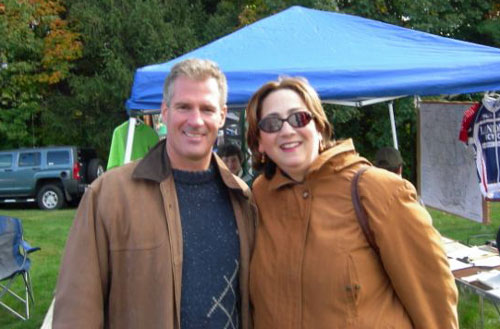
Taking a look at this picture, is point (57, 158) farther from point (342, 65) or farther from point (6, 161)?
point (342, 65)

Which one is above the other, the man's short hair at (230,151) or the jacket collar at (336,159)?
the jacket collar at (336,159)

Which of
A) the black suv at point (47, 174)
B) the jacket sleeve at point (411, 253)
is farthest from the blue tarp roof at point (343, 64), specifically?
the black suv at point (47, 174)

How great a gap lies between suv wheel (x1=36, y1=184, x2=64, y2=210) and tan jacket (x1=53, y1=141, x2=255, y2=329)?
12.9m

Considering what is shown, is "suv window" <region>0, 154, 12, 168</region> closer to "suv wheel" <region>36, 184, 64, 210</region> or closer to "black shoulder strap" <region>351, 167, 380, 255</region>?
"suv wheel" <region>36, 184, 64, 210</region>

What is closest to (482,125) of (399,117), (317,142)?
(317,142)

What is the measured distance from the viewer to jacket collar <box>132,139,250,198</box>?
1.83 meters

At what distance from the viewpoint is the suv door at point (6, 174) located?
14164mm

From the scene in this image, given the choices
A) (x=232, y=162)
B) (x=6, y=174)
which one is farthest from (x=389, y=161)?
(x=6, y=174)

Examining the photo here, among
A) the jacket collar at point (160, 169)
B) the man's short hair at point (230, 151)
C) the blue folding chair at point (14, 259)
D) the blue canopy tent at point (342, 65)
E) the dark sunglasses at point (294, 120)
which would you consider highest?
the blue canopy tent at point (342, 65)

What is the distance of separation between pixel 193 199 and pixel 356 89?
81.1 inches

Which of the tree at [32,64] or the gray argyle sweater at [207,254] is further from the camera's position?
the tree at [32,64]

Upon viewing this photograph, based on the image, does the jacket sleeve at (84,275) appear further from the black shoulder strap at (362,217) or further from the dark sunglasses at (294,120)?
the black shoulder strap at (362,217)

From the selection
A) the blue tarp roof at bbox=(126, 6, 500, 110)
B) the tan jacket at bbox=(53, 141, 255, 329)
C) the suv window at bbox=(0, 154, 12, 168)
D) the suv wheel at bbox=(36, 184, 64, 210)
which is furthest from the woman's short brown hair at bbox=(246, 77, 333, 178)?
the suv window at bbox=(0, 154, 12, 168)

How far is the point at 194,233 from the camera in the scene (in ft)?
6.04
